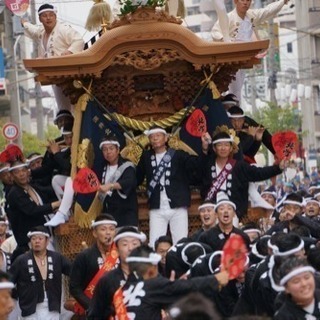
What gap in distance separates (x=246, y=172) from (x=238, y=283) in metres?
3.27

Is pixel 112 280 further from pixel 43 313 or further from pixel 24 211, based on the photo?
pixel 24 211

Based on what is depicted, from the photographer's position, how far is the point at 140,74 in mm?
17375

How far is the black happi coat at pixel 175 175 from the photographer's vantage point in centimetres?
1641

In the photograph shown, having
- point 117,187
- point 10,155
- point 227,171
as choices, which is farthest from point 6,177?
point 227,171

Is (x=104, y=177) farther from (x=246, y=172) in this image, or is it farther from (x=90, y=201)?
(x=246, y=172)

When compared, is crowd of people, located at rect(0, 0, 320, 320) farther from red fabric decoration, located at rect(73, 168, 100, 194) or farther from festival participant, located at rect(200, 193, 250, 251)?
red fabric decoration, located at rect(73, 168, 100, 194)

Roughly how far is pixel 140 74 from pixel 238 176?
6.27ft

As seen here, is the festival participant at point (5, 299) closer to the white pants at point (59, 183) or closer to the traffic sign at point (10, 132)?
the white pants at point (59, 183)

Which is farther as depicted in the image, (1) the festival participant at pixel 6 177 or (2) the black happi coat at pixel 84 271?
(1) the festival participant at pixel 6 177

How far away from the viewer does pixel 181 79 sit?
17.4 metres

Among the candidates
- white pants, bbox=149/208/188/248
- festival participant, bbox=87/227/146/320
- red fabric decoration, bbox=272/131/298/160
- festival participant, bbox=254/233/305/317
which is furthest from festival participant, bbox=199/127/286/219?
festival participant, bbox=87/227/146/320

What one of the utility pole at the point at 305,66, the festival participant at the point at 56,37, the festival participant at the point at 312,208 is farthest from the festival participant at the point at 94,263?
the utility pole at the point at 305,66

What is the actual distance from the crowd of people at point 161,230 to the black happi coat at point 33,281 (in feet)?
0.04

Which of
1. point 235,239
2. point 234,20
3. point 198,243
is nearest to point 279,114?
point 234,20
